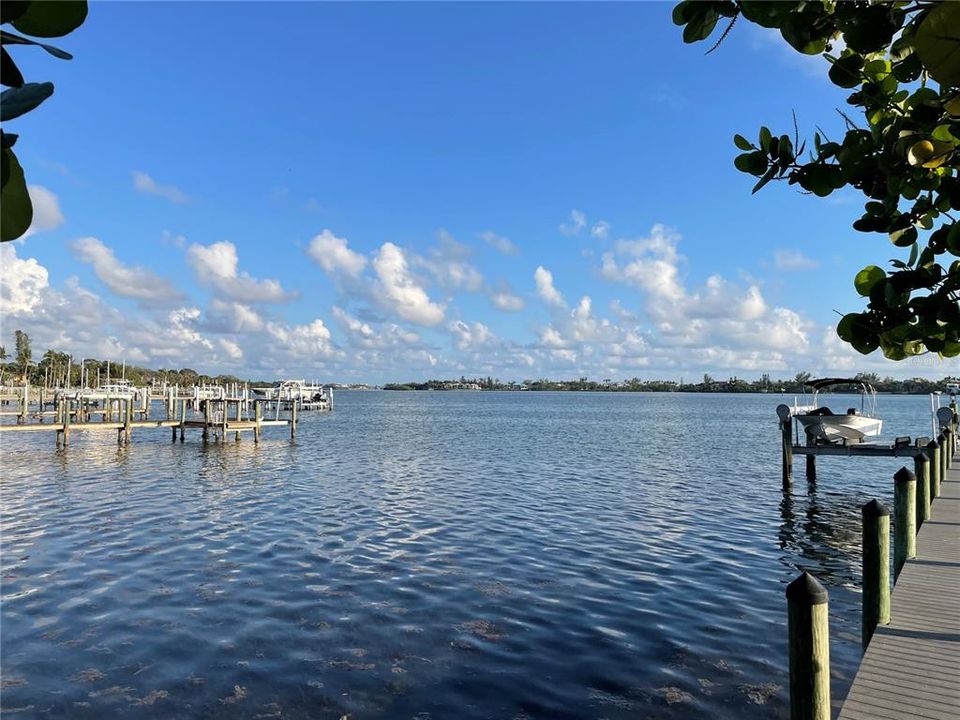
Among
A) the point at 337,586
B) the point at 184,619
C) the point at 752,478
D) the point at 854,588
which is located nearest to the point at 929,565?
the point at 854,588

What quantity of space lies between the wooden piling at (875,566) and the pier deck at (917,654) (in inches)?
6.3

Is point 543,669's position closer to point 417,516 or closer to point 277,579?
point 277,579

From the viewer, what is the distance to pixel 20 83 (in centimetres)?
112

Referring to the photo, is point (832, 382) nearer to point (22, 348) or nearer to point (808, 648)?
point (808, 648)

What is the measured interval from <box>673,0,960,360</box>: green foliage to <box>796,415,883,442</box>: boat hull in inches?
999

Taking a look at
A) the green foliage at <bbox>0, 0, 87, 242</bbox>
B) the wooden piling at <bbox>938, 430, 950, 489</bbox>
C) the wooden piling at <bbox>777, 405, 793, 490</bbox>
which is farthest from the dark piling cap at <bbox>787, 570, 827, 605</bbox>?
the wooden piling at <bbox>777, 405, 793, 490</bbox>

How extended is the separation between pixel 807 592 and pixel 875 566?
3551 mm

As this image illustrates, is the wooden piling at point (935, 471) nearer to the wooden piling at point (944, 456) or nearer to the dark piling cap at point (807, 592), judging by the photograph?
the wooden piling at point (944, 456)

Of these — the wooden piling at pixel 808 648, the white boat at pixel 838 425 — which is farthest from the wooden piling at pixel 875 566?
the white boat at pixel 838 425

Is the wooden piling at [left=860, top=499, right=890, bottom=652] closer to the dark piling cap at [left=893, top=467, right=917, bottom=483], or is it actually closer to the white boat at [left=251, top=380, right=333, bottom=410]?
the dark piling cap at [left=893, top=467, right=917, bottom=483]

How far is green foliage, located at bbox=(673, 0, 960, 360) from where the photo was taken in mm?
2172

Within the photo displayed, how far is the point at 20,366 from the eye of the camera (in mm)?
127875

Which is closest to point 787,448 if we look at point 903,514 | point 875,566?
point 903,514

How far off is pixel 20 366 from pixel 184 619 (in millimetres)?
143326
